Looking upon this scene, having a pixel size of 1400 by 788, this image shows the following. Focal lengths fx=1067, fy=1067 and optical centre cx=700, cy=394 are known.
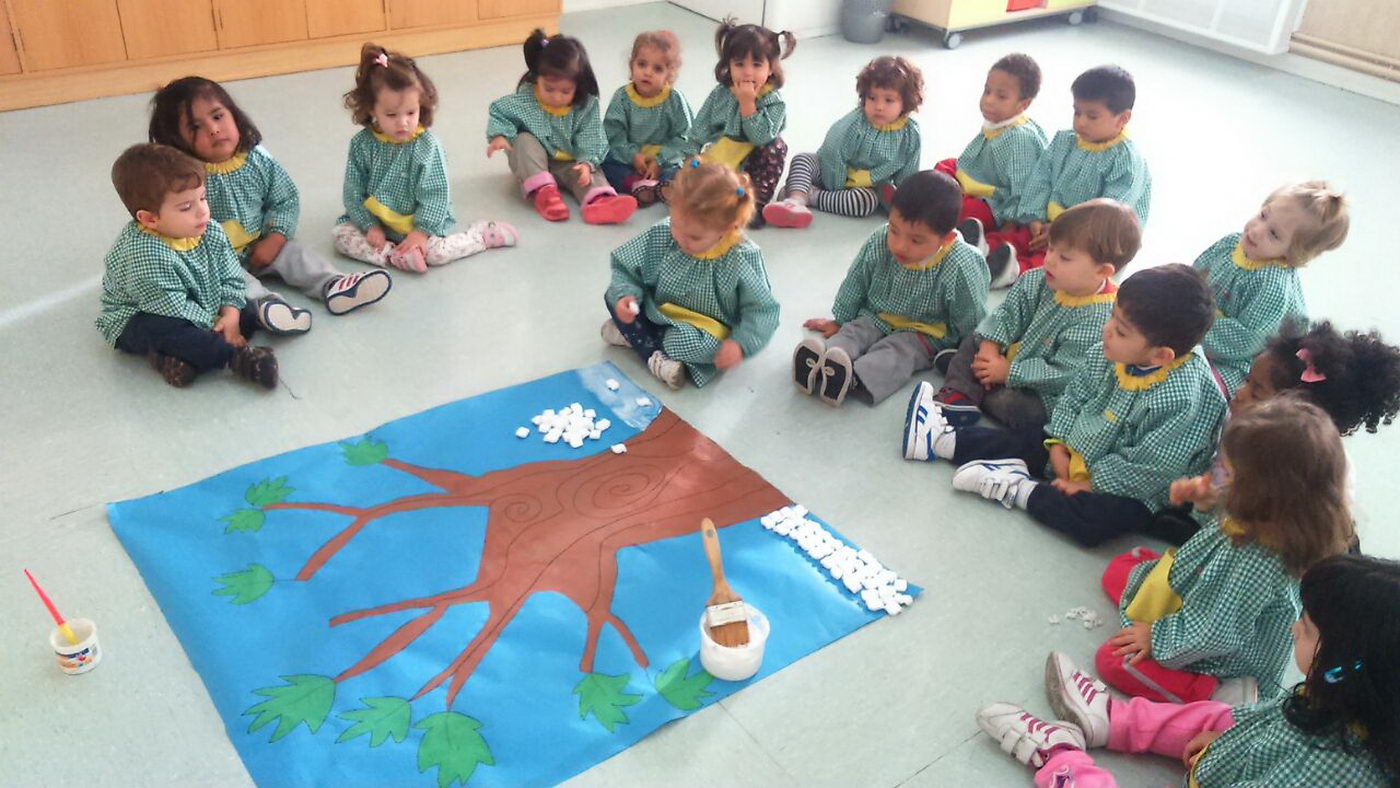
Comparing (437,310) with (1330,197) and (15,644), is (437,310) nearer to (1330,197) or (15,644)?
(15,644)

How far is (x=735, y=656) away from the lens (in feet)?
6.15

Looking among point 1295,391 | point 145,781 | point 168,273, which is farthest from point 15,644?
point 1295,391

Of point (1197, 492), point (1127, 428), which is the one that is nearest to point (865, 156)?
point (1127, 428)

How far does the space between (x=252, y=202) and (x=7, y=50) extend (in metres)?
1.72

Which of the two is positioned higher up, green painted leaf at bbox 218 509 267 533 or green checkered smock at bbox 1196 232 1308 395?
green checkered smock at bbox 1196 232 1308 395

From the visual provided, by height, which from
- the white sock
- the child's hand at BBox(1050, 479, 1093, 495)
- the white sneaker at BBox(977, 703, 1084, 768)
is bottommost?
the white sneaker at BBox(977, 703, 1084, 768)

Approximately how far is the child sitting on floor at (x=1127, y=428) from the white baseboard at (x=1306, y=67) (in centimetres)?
384

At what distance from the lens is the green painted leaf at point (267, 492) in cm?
223

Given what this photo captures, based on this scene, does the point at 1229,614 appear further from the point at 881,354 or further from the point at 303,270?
the point at 303,270

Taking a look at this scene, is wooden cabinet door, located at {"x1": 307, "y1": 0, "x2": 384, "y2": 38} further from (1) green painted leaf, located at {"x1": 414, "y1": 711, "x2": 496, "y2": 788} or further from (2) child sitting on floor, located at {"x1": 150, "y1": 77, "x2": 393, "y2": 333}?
(1) green painted leaf, located at {"x1": 414, "y1": 711, "x2": 496, "y2": 788}

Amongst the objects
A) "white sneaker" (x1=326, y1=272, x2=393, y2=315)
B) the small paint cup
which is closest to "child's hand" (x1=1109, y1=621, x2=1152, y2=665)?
the small paint cup

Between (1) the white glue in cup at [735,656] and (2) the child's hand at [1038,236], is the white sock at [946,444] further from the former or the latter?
(2) the child's hand at [1038,236]

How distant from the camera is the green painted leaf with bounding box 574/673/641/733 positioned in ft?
5.99

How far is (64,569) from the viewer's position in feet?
6.74
